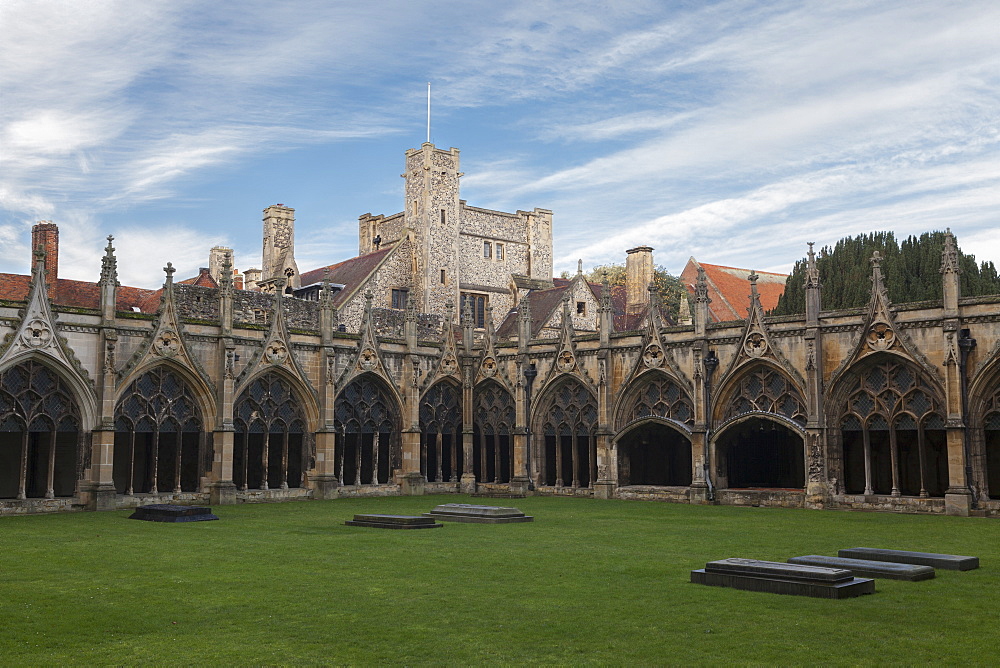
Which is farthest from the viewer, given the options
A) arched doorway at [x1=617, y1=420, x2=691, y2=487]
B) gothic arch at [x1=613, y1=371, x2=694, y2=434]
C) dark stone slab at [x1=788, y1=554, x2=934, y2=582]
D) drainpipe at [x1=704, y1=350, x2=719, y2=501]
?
arched doorway at [x1=617, y1=420, x2=691, y2=487]

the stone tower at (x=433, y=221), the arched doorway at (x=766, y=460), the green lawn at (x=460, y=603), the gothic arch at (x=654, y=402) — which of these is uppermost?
the stone tower at (x=433, y=221)

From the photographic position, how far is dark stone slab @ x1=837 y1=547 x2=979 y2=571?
42.8ft

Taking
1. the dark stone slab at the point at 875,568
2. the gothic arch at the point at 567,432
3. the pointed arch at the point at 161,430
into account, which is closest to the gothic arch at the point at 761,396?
the gothic arch at the point at 567,432

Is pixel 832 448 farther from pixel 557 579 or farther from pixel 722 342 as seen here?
pixel 557 579

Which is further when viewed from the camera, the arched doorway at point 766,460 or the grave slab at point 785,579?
the arched doorway at point 766,460

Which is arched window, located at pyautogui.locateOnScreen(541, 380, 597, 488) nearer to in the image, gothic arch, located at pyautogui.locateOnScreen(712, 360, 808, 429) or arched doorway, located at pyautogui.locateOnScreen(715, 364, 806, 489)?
arched doorway, located at pyautogui.locateOnScreen(715, 364, 806, 489)

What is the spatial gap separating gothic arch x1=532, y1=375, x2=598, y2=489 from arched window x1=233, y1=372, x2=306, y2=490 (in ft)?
28.3

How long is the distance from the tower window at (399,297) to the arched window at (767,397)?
23694 millimetres

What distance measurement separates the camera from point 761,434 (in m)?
31.5

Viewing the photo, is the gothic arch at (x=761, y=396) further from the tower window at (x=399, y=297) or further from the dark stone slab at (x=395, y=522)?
the tower window at (x=399, y=297)

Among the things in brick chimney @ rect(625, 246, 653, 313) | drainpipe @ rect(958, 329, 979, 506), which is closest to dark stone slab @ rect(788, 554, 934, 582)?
drainpipe @ rect(958, 329, 979, 506)

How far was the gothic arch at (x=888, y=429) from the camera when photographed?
2572 centimetres

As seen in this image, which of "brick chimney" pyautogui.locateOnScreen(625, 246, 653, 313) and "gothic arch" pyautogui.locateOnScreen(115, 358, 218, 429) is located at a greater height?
"brick chimney" pyautogui.locateOnScreen(625, 246, 653, 313)

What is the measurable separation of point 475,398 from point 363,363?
527cm
